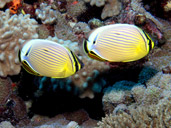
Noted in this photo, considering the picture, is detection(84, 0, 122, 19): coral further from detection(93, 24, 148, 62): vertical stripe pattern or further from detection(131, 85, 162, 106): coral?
detection(93, 24, 148, 62): vertical stripe pattern

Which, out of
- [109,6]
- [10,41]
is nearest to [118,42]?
[10,41]

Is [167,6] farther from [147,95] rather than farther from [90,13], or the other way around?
[147,95]

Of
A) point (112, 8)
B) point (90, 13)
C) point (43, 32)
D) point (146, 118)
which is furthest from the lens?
point (90, 13)

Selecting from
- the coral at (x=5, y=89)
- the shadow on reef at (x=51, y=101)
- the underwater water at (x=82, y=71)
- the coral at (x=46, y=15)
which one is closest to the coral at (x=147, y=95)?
the underwater water at (x=82, y=71)

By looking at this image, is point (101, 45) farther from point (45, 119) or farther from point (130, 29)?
point (45, 119)

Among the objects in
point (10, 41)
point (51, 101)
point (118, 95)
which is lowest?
point (51, 101)

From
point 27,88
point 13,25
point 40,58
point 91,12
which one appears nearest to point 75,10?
point 91,12

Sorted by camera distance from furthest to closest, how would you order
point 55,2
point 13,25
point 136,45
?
point 55,2 → point 13,25 → point 136,45
